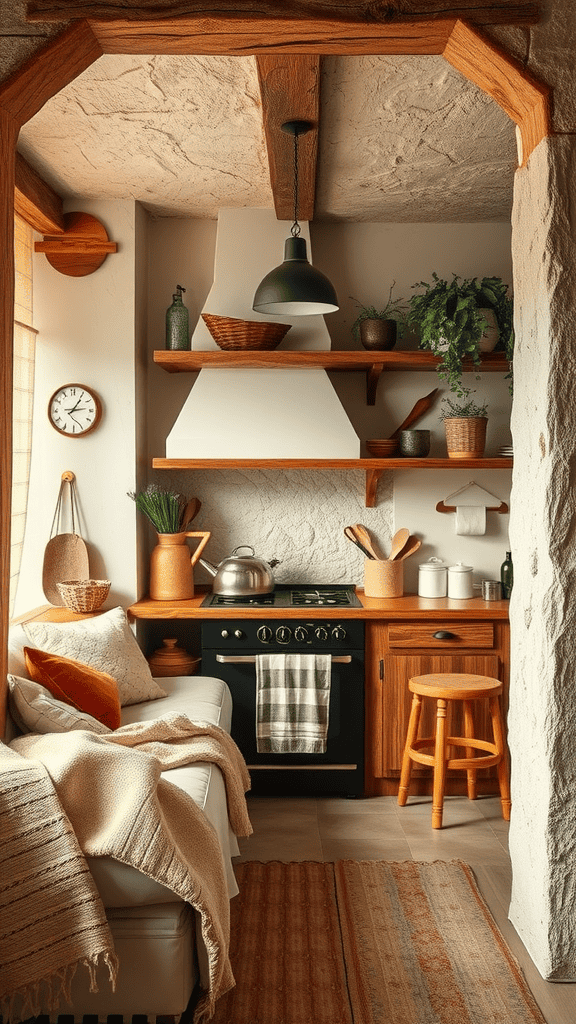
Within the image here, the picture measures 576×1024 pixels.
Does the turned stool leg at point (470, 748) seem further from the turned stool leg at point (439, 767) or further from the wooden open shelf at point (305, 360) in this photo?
the wooden open shelf at point (305, 360)

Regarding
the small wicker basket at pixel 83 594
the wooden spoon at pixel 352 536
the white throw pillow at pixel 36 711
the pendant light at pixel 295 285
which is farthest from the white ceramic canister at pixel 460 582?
the white throw pillow at pixel 36 711

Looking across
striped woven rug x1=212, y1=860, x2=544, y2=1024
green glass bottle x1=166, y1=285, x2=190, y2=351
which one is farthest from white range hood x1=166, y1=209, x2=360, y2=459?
striped woven rug x1=212, y1=860, x2=544, y2=1024

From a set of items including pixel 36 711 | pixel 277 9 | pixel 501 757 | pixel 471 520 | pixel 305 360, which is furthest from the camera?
pixel 471 520

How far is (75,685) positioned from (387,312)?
7.94 feet

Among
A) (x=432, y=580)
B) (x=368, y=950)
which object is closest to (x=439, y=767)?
(x=432, y=580)

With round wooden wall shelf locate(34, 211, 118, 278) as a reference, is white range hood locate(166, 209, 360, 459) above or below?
below

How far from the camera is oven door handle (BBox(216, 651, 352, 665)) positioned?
3.98 metres

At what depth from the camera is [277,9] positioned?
2.20 meters

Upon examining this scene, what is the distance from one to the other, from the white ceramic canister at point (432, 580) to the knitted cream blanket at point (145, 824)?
7.12 ft

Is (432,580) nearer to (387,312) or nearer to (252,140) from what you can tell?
(387,312)

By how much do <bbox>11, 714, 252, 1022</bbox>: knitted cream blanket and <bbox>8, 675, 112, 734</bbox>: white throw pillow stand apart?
167 mm

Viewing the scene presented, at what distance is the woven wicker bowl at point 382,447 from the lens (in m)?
4.30

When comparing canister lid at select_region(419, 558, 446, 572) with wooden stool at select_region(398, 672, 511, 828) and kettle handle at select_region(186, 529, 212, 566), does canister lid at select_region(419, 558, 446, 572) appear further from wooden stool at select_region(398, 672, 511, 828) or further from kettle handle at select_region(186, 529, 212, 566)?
kettle handle at select_region(186, 529, 212, 566)

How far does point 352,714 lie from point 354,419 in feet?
4.75
